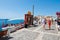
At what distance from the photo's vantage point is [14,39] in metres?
10.1

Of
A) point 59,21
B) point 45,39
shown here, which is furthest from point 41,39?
point 59,21

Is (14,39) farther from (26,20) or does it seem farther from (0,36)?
(26,20)

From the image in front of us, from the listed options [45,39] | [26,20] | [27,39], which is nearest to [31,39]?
[27,39]

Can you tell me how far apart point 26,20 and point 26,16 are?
2.82 ft

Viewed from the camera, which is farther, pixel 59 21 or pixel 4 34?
pixel 59 21

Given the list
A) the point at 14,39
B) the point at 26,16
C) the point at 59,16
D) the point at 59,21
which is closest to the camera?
the point at 14,39

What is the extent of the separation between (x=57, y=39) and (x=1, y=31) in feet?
15.6

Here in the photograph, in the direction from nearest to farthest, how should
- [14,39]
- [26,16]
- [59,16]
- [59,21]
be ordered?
[14,39] → [59,21] → [59,16] → [26,16]

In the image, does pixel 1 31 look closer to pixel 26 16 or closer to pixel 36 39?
pixel 36 39

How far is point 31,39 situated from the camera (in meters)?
10.3

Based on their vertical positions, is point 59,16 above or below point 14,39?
above

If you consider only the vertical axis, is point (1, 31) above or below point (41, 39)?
above

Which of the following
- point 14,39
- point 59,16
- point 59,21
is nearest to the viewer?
point 14,39

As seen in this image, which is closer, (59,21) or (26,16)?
(59,21)
